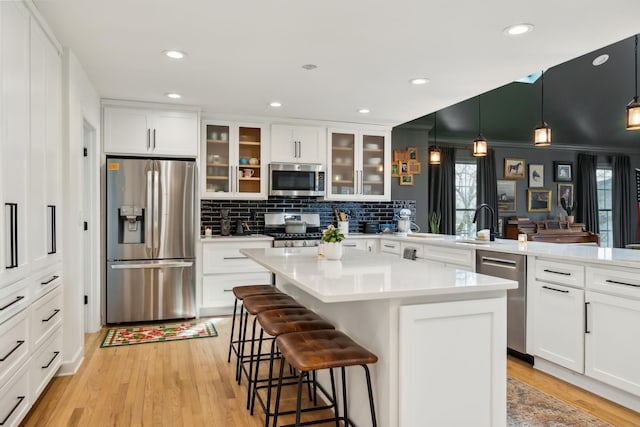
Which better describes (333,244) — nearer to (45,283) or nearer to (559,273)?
(559,273)

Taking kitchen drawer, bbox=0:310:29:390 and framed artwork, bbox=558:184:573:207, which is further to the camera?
framed artwork, bbox=558:184:573:207

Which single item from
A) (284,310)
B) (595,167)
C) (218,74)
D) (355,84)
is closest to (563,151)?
(595,167)

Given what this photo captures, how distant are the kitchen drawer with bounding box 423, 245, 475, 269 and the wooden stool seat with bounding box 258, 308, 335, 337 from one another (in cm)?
188

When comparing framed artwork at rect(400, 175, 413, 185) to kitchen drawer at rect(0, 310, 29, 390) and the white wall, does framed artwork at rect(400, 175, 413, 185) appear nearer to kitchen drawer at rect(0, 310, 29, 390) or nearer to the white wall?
the white wall

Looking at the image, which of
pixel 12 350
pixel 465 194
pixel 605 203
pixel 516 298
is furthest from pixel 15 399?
pixel 605 203

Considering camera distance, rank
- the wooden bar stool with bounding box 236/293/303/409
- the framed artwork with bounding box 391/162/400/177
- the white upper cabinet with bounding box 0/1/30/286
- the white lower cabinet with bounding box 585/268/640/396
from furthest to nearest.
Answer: the framed artwork with bounding box 391/162/400/177 → the wooden bar stool with bounding box 236/293/303/409 → the white lower cabinet with bounding box 585/268/640/396 → the white upper cabinet with bounding box 0/1/30/286

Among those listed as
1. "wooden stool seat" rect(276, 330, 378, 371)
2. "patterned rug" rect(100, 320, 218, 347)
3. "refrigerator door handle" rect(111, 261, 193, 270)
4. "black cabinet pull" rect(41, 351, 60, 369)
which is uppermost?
"refrigerator door handle" rect(111, 261, 193, 270)

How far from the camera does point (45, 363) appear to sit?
2787 millimetres

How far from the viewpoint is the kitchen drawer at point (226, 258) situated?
4.97 meters

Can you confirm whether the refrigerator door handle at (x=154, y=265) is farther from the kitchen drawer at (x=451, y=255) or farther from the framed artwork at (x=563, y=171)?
the framed artwork at (x=563, y=171)

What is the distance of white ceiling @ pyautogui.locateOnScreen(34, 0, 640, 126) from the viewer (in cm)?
258

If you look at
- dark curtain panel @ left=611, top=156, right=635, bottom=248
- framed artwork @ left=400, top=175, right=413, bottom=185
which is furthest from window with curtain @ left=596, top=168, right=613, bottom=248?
framed artwork @ left=400, top=175, right=413, bottom=185

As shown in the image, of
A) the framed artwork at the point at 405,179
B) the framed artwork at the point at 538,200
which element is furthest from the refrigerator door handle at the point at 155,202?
the framed artwork at the point at 538,200

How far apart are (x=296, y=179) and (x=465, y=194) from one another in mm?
4309
